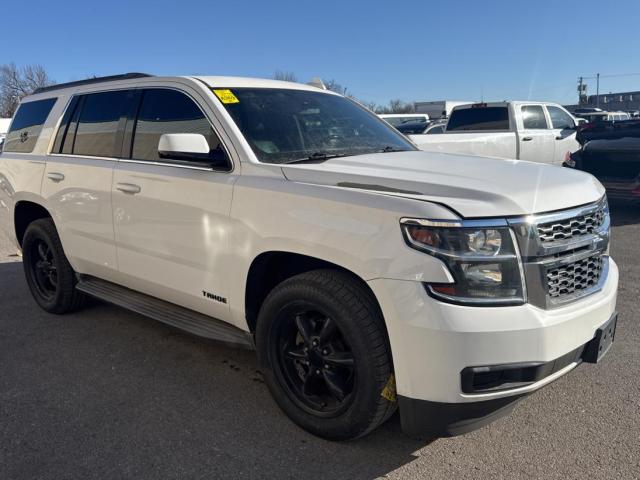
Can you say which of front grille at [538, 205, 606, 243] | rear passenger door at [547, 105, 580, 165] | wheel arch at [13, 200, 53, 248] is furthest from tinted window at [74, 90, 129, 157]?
rear passenger door at [547, 105, 580, 165]

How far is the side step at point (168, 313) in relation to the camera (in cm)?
334

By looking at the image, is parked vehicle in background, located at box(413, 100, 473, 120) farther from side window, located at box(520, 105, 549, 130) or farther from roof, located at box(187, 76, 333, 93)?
roof, located at box(187, 76, 333, 93)

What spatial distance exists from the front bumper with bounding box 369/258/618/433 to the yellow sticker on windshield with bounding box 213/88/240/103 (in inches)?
67.4

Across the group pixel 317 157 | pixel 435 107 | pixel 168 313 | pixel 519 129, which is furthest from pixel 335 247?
pixel 435 107

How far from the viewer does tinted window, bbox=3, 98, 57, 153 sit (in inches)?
197

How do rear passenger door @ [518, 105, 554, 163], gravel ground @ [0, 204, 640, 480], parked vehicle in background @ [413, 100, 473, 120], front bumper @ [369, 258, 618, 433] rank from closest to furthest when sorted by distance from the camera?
front bumper @ [369, 258, 618, 433] → gravel ground @ [0, 204, 640, 480] → rear passenger door @ [518, 105, 554, 163] → parked vehicle in background @ [413, 100, 473, 120]

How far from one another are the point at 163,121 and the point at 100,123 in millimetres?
869

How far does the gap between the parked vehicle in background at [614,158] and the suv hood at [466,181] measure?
5.93m

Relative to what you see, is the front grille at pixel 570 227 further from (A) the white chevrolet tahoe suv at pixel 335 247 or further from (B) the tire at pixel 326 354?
(B) the tire at pixel 326 354

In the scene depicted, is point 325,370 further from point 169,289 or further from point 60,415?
point 60,415

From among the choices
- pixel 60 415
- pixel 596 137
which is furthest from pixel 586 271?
pixel 596 137

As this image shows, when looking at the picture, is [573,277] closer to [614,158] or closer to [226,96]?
[226,96]

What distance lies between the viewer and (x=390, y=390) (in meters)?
2.58

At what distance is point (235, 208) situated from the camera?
3105 millimetres
